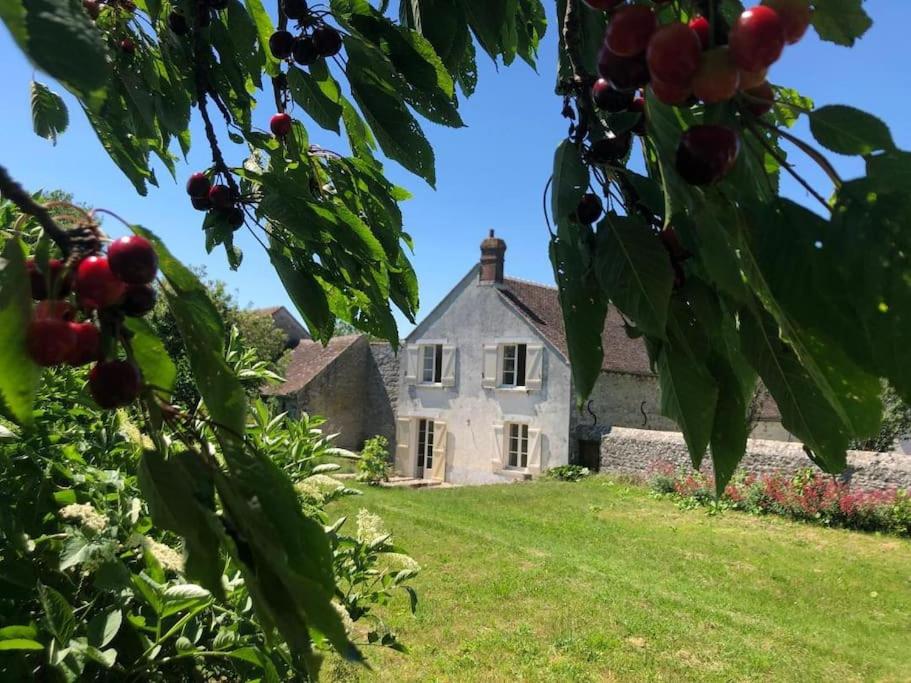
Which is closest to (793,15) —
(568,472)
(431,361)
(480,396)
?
(568,472)

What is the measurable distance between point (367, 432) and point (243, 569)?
21.1 meters

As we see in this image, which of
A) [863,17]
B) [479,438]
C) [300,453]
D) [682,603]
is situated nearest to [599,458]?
[479,438]

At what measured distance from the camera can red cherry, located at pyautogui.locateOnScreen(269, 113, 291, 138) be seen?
2.05 meters

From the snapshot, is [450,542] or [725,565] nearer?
[725,565]

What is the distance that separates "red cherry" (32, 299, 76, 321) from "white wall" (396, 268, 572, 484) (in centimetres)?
1538

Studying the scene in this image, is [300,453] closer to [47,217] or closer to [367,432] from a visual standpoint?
[47,217]

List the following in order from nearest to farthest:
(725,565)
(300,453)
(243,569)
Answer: (243,569) → (300,453) → (725,565)

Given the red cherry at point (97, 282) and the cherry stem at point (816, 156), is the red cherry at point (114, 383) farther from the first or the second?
the cherry stem at point (816, 156)

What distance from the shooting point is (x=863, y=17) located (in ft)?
2.54

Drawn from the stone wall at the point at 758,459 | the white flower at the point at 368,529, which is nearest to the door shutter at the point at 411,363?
the stone wall at the point at 758,459

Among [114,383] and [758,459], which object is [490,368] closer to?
[758,459]

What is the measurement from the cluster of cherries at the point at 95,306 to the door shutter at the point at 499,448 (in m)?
16.5

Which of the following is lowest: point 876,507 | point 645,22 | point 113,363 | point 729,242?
point 876,507

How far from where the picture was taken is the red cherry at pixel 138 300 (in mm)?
720
